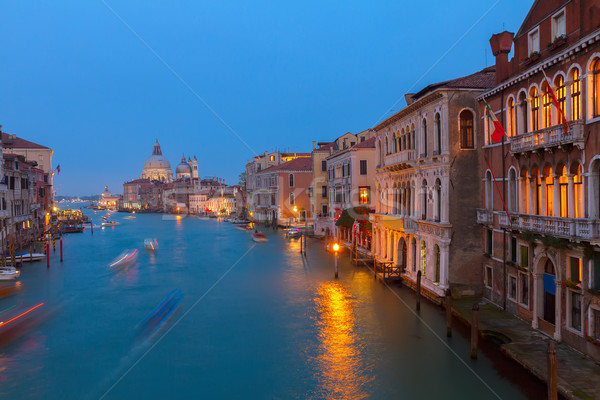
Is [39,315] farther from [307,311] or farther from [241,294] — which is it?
[307,311]

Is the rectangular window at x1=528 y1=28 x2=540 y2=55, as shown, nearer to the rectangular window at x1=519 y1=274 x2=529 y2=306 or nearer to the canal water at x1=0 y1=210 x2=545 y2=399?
the rectangular window at x1=519 y1=274 x2=529 y2=306

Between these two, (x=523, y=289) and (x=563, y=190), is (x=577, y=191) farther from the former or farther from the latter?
(x=523, y=289)

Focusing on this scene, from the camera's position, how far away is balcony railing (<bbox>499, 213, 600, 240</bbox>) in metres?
12.3

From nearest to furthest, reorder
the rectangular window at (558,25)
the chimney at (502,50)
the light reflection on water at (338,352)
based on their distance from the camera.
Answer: the light reflection on water at (338,352) → the rectangular window at (558,25) → the chimney at (502,50)

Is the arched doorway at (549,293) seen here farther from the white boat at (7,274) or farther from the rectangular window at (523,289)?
the white boat at (7,274)

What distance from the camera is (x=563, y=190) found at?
14703 millimetres

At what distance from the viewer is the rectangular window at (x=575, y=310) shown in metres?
13.6

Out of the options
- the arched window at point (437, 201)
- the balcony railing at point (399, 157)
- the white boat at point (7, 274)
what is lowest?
the white boat at point (7, 274)

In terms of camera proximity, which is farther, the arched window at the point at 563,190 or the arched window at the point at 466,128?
the arched window at the point at 466,128

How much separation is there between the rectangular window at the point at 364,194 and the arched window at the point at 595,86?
25.8 metres

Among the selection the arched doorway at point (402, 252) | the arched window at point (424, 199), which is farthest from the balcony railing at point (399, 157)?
the arched doorway at point (402, 252)

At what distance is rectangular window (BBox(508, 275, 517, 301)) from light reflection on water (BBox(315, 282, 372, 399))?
5960mm

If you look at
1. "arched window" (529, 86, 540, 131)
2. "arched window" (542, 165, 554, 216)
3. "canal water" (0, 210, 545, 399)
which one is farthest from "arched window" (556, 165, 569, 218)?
"canal water" (0, 210, 545, 399)

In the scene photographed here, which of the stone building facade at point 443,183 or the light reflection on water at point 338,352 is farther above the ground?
the stone building facade at point 443,183
